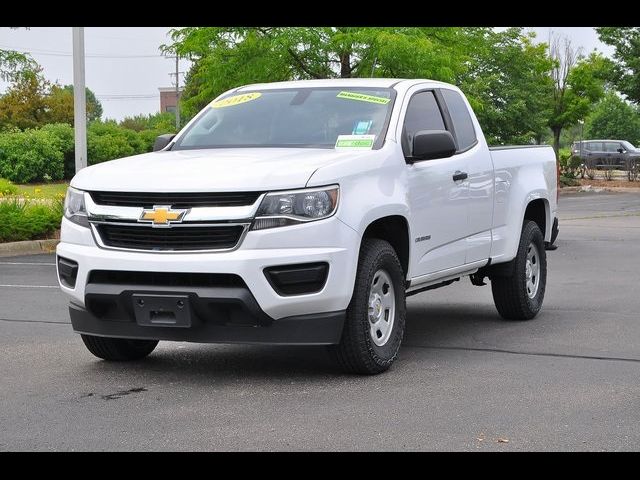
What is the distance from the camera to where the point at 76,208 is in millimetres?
7602

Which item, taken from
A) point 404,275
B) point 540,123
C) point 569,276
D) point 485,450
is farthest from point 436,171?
point 540,123

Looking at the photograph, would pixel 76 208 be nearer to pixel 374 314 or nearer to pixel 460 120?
pixel 374 314

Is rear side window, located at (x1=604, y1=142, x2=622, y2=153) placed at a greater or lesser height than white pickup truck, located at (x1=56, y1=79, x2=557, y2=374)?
greater

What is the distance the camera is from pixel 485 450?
5.57 m

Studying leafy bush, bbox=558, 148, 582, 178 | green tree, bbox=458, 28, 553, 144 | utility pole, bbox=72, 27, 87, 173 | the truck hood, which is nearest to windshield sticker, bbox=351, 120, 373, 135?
the truck hood

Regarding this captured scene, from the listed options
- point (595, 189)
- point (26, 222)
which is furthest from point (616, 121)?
point (26, 222)

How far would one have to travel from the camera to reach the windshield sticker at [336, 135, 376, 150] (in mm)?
7902

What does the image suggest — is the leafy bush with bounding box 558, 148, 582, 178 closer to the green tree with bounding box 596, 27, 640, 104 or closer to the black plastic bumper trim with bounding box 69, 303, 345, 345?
the green tree with bounding box 596, 27, 640, 104

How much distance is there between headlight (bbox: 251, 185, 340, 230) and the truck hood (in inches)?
2.5

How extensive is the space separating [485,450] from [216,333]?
6.98ft

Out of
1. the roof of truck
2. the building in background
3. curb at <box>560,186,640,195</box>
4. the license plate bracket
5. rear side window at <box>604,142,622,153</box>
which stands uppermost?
the building in background
